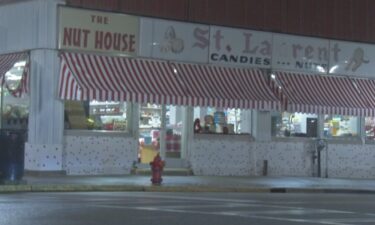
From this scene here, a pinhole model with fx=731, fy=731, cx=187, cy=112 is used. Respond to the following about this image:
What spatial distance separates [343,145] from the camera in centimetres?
2783

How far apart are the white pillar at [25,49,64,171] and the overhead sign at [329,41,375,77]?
36.5ft

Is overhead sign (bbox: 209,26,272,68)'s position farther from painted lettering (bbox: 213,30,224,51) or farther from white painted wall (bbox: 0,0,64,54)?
white painted wall (bbox: 0,0,64,54)

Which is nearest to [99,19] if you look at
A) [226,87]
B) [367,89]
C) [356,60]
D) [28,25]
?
[28,25]

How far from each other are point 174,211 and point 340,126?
666 inches

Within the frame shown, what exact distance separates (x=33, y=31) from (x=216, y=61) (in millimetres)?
6357

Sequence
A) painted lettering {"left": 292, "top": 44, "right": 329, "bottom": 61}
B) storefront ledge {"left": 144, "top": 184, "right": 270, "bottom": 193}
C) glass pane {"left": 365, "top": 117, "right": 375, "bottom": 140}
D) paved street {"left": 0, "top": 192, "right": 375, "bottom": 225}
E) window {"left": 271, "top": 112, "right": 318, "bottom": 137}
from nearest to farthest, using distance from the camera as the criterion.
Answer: paved street {"left": 0, "top": 192, "right": 375, "bottom": 225} → storefront ledge {"left": 144, "top": 184, "right": 270, "bottom": 193} → window {"left": 271, "top": 112, "right": 318, "bottom": 137} → painted lettering {"left": 292, "top": 44, "right": 329, "bottom": 61} → glass pane {"left": 365, "top": 117, "right": 375, "bottom": 140}

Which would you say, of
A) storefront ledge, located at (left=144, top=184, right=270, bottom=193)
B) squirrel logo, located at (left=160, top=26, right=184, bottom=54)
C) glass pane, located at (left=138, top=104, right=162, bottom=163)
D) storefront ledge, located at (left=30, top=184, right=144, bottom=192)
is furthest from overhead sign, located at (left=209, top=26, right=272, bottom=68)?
storefront ledge, located at (left=30, top=184, right=144, bottom=192)

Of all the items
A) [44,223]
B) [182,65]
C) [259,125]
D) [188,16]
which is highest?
[188,16]

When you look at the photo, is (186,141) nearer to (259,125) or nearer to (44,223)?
(259,125)

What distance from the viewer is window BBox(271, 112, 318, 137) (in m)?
26.6

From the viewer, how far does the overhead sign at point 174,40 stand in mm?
23516

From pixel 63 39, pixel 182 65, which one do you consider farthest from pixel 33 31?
pixel 182 65

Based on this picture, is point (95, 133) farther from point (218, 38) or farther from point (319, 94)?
point (319, 94)

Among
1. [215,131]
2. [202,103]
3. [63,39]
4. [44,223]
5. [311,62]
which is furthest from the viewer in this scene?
[311,62]
